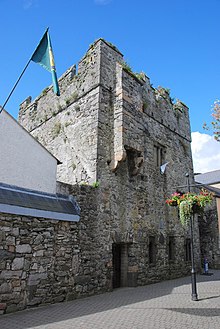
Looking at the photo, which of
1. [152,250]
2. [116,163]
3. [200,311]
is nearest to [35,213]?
[116,163]

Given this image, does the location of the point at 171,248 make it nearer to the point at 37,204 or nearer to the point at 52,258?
the point at 52,258

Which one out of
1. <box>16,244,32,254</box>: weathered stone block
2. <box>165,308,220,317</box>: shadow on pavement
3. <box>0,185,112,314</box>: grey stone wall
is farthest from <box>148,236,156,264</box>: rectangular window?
<box>16,244,32,254</box>: weathered stone block

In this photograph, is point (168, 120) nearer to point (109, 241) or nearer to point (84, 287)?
point (109, 241)

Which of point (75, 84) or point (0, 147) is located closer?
point (0, 147)

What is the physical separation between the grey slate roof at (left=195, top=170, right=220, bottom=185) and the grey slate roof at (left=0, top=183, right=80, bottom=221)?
1840 cm

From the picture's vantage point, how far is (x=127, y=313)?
6.45m

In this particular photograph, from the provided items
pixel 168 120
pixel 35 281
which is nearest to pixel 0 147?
pixel 35 281

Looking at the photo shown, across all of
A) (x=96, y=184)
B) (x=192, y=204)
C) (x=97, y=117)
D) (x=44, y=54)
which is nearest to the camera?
(x=44, y=54)

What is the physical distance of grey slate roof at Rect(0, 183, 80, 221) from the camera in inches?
275

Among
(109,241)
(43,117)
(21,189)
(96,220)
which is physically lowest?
(109,241)

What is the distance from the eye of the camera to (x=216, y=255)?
58.2ft

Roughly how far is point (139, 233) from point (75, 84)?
684 cm

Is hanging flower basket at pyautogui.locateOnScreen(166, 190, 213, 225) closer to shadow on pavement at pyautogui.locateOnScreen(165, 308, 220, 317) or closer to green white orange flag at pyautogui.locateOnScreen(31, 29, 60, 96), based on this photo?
shadow on pavement at pyautogui.locateOnScreen(165, 308, 220, 317)

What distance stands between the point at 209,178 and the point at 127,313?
2123 centimetres
